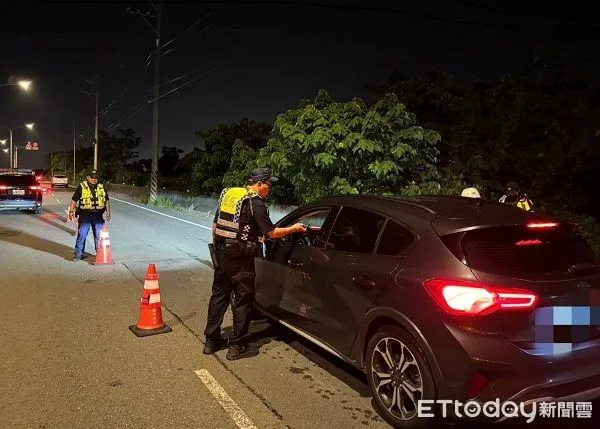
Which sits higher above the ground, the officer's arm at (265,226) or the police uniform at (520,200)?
the police uniform at (520,200)

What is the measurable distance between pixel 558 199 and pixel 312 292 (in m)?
11.1

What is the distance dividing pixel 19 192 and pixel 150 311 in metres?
17.2

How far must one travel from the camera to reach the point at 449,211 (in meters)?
3.78

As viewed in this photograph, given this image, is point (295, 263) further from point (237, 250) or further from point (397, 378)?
point (397, 378)

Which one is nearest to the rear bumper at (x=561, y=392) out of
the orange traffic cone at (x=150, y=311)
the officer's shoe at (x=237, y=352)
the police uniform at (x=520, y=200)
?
the officer's shoe at (x=237, y=352)

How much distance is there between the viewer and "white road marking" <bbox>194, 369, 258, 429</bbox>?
141 inches

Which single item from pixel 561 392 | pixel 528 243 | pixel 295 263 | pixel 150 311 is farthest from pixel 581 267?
pixel 150 311

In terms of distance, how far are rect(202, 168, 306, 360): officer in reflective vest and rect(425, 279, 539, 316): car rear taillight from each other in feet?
5.84

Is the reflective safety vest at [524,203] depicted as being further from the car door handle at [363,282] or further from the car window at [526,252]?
the car door handle at [363,282]

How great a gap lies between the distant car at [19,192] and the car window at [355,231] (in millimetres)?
18977

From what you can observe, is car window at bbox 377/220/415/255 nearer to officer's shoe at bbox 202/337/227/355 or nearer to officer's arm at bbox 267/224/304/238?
officer's arm at bbox 267/224/304/238

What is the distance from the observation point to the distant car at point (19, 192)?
64.7 feet

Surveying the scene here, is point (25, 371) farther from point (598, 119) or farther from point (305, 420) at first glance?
point (598, 119)

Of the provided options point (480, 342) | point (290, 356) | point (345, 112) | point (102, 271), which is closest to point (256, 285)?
point (290, 356)
